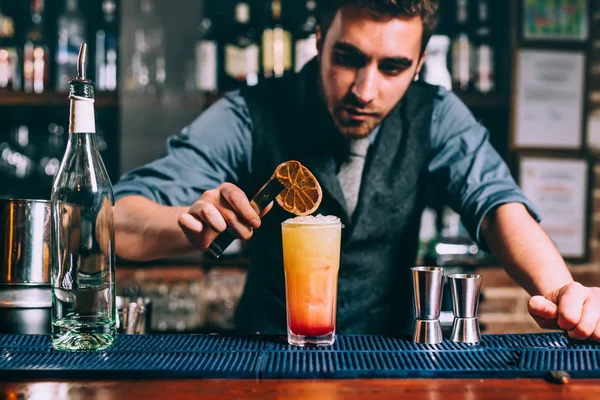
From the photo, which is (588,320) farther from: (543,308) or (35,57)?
(35,57)

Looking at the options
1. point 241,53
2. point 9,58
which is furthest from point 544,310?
point 9,58

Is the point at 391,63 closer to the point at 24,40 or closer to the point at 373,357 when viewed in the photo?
the point at 373,357

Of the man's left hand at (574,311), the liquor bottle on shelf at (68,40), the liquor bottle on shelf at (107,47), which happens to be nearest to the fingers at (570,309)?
the man's left hand at (574,311)

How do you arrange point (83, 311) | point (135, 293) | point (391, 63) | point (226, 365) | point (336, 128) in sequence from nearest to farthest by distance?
point (226, 365) → point (83, 311) → point (391, 63) → point (336, 128) → point (135, 293)

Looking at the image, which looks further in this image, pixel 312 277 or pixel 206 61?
pixel 206 61

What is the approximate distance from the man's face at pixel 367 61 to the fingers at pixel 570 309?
2.95 feet

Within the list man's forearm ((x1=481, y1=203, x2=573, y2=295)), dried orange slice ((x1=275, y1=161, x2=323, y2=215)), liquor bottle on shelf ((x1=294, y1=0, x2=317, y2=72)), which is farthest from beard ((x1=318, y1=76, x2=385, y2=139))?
liquor bottle on shelf ((x1=294, y1=0, x2=317, y2=72))

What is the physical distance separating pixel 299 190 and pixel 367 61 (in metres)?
0.76

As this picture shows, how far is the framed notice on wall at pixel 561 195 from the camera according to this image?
3129 millimetres

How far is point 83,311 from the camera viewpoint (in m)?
1.12

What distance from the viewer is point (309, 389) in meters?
→ 0.90

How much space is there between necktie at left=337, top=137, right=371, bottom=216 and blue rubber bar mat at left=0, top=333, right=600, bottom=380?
0.79 metres

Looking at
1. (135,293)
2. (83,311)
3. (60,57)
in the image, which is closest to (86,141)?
(83,311)

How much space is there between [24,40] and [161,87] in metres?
0.72
